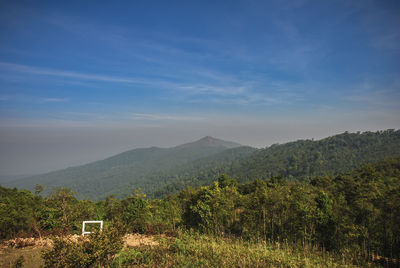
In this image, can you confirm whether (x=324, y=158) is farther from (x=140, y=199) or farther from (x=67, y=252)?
(x=67, y=252)

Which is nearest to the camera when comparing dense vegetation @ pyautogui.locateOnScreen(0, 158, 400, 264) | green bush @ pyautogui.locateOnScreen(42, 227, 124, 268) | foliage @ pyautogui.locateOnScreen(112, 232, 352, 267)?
green bush @ pyautogui.locateOnScreen(42, 227, 124, 268)

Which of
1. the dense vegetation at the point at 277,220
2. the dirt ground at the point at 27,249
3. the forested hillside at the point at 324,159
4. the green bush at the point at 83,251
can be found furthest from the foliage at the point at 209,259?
the forested hillside at the point at 324,159

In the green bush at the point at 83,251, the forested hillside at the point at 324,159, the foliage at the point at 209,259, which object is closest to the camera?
the green bush at the point at 83,251

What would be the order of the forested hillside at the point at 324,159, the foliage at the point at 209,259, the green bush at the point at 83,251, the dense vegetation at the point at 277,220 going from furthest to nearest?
the forested hillside at the point at 324,159 < the dense vegetation at the point at 277,220 < the foliage at the point at 209,259 < the green bush at the point at 83,251

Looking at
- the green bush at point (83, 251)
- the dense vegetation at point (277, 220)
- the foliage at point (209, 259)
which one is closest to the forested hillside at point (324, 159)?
the dense vegetation at point (277, 220)

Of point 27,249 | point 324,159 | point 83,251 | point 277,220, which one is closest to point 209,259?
point 83,251

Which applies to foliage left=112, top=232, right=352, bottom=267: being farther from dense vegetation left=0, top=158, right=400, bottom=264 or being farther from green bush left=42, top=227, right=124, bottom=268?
dense vegetation left=0, top=158, right=400, bottom=264

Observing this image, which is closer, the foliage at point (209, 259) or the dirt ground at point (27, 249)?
the foliage at point (209, 259)

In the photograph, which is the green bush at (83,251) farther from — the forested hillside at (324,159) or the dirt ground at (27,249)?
the forested hillside at (324,159)

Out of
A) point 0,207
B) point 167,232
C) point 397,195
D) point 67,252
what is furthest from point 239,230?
point 0,207

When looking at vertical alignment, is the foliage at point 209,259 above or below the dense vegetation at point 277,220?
above

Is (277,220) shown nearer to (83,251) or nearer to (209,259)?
(209,259)

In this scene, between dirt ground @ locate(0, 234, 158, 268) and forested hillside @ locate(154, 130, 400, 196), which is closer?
dirt ground @ locate(0, 234, 158, 268)

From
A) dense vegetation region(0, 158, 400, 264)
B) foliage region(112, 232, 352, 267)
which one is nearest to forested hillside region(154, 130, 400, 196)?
dense vegetation region(0, 158, 400, 264)
